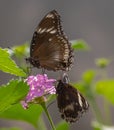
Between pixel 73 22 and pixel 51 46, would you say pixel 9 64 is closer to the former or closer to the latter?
pixel 51 46

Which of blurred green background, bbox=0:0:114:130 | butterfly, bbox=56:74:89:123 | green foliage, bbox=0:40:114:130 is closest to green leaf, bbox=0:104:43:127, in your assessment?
green foliage, bbox=0:40:114:130

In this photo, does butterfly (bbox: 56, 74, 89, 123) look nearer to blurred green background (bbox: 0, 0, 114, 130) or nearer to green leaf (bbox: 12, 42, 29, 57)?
green leaf (bbox: 12, 42, 29, 57)

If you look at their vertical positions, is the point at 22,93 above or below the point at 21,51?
below

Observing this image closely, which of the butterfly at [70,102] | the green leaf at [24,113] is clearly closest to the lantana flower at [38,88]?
the butterfly at [70,102]

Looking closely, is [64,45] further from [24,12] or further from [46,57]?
[24,12]

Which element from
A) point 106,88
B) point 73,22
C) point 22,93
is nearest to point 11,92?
point 22,93

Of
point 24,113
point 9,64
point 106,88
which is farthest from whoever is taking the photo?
point 106,88
